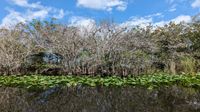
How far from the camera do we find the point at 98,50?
49.2 feet

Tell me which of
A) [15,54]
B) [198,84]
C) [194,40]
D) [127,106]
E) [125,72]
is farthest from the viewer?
[194,40]

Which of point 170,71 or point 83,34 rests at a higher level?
point 83,34

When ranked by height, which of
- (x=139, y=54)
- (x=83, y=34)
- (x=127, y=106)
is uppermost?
(x=83, y=34)

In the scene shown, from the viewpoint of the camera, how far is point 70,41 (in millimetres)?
15227

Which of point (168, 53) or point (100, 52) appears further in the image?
point (168, 53)

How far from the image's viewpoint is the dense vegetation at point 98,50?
15000mm

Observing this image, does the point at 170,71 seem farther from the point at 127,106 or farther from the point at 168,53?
the point at 127,106

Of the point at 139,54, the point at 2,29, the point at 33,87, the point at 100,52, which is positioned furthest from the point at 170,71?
the point at 2,29

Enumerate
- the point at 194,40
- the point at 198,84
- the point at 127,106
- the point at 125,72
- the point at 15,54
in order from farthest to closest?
the point at 194,40 < the point at 15,54 < the point at 125,72 < the point at 198,84 < the point at 127,106

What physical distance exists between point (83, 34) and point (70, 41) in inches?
30.3

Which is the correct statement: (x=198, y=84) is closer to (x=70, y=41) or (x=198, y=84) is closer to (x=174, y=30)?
(x=70, y=41)

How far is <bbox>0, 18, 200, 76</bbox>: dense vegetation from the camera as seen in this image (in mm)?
15000

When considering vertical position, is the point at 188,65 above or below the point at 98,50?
below

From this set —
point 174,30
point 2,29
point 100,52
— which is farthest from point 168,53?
point 2,29
